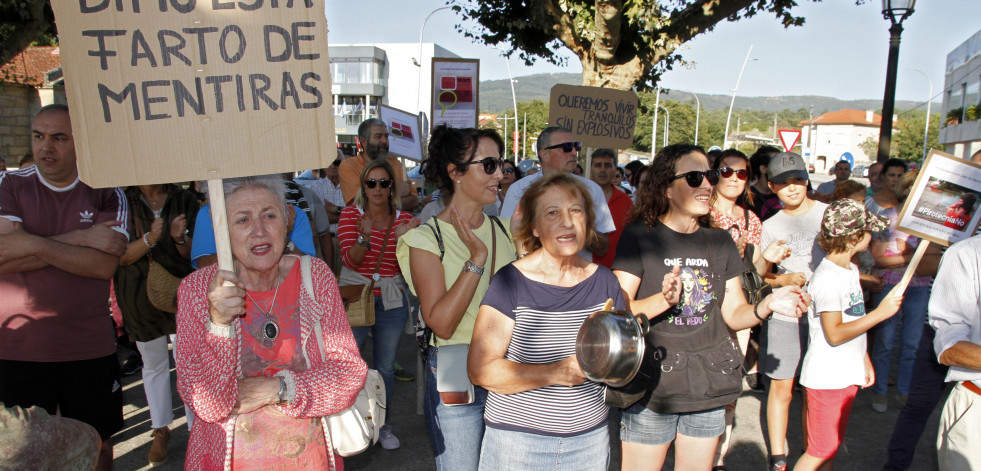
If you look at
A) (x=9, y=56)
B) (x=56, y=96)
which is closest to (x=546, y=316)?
(x=9, y=56)

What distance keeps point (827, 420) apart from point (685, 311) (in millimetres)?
1303

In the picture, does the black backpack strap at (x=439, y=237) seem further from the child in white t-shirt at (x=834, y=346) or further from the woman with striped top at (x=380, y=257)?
the child in white t-shirt at (x=834, y=346)

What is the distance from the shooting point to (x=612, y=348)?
7.11ft

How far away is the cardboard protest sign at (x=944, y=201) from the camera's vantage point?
3.14 m

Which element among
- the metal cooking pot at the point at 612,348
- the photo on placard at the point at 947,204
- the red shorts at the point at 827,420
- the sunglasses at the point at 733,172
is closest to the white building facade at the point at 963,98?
the sunglasses at the point at 733,172

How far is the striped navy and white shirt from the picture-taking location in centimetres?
248

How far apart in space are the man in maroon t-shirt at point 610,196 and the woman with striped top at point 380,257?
58.8 inches

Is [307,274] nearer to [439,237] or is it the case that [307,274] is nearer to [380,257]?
[439,237]

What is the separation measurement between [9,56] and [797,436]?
43.4 ft

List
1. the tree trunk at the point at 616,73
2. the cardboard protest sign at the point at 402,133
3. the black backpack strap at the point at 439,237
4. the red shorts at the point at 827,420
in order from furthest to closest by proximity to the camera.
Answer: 1. the tree trunk at the point at 616,73
2. the cardboard protest sign at the point at 402,133
3. the red shorts at the point at 827,420
4. the black backpack strap at the point at 439,237

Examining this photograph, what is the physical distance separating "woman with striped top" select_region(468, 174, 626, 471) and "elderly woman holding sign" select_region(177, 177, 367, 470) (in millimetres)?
546

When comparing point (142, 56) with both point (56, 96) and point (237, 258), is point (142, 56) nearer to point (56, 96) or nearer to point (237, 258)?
point (237, 258)

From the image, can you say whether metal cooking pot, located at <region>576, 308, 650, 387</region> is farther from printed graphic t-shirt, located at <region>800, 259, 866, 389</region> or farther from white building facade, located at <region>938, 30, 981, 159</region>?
white building facade, located at <region>938, 30, 981, 159</region>

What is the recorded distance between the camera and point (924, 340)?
3.87m
